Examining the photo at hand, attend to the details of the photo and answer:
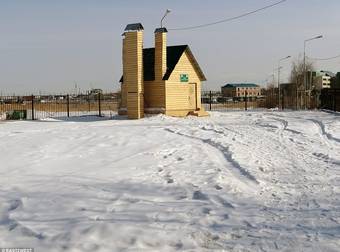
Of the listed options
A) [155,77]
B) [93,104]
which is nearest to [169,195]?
[155,77]

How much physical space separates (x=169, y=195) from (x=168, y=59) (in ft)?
73.1

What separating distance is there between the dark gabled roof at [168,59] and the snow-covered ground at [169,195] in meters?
14.1

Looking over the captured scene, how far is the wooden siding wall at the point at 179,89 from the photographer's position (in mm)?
27938

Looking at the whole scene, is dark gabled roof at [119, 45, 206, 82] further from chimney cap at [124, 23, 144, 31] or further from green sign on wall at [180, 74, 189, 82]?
chimney cap at [124, 23, 144, 31]

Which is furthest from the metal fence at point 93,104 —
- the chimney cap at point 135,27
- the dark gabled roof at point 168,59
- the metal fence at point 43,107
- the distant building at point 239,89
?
the distant building at point 239,89

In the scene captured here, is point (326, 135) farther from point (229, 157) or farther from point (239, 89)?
point (239, 89)

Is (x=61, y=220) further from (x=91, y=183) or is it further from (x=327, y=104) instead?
(x=327, y=104)

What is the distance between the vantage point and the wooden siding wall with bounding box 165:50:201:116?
Result: 1100 inches

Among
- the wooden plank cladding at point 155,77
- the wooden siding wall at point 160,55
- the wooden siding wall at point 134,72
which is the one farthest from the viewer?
the wooden siding wall at point 160,55

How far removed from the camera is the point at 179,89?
94.4 feet

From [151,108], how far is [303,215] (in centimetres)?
2189

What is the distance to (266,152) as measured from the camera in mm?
12727

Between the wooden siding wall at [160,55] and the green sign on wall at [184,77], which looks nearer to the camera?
the wooden siding wall at [160,55]

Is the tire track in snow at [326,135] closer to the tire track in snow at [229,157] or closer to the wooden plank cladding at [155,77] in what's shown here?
the tire track in snow at [229,157]
